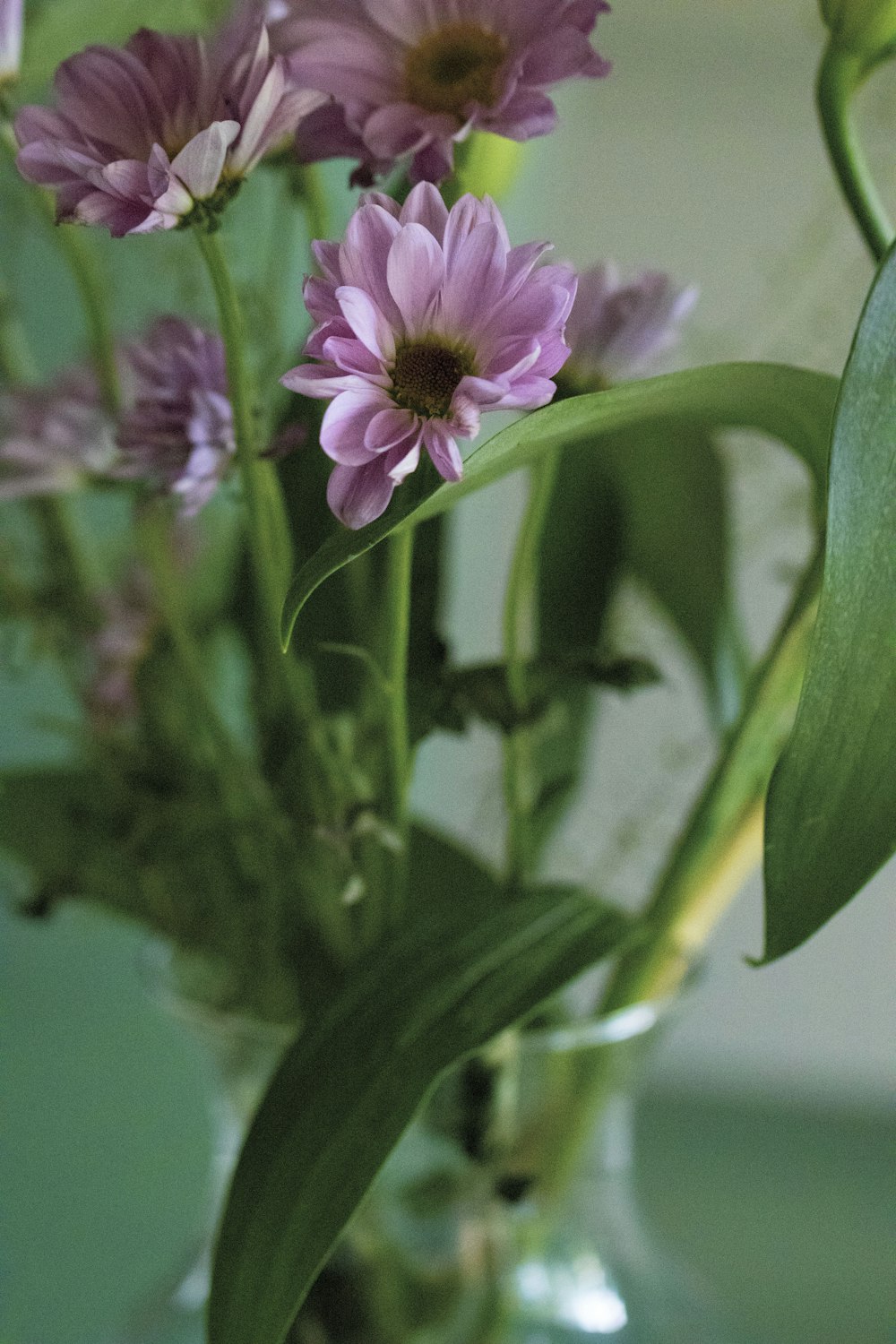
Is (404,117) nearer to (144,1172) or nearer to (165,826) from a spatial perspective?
(165,826)

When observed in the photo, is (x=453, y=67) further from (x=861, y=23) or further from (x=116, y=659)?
(x=116, y=659)

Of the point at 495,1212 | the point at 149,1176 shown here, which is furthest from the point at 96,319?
the point at 149,1176

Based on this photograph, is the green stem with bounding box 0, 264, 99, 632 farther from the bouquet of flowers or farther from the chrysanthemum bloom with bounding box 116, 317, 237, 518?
the chrysanthemum bloom with bounding box 116, 317, 237, 518

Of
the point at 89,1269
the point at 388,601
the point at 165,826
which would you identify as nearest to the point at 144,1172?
the point at 89,1269

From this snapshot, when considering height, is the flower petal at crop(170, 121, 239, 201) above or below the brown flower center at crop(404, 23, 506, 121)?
below

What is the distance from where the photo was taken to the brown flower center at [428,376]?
0.59 ft

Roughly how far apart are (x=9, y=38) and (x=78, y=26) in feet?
0.34

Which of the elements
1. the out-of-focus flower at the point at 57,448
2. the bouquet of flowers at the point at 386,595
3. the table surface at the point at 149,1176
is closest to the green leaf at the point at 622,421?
the bouquet of flowers at the point at 386,595

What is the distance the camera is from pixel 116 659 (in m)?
0.34

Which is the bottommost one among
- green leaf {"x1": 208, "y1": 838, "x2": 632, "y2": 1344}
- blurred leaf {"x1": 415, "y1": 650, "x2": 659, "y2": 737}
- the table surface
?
the table surface

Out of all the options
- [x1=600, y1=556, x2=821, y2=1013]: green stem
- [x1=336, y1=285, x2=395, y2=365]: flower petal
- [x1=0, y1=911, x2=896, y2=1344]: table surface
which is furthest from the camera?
[x1=0, y1=911, x2=896, y2=1344]: table surface

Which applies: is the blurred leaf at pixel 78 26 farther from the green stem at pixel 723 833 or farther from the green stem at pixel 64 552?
the green stem at pixel 723 833

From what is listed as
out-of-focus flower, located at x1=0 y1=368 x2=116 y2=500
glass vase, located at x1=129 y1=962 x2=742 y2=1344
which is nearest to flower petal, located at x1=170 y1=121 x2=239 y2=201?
out-of-focus flower, located at x1=0 y1=368 x2=116 y2=500

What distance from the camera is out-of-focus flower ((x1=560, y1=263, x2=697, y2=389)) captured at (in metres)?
0.25
